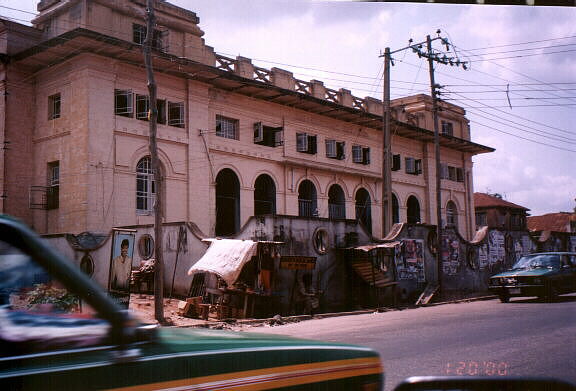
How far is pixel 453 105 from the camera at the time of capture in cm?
4572

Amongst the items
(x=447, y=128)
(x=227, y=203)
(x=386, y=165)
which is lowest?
(x=227, y=203)

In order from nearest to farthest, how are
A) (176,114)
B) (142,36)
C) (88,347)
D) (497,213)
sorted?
(88,347) < (142,36) < (176,114) < (497,213)

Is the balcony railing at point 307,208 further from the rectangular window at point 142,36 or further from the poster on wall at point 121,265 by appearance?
the poster on wall at point 121,265

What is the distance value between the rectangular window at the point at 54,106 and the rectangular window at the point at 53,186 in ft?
6.96

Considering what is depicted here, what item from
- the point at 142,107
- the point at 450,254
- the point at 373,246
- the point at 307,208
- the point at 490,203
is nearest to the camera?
the point at 373,246

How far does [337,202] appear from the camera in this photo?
34500 millimetres

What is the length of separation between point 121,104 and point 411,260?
46.0 feet

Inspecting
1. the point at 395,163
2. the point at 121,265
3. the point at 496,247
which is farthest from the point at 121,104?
the point at 496,247

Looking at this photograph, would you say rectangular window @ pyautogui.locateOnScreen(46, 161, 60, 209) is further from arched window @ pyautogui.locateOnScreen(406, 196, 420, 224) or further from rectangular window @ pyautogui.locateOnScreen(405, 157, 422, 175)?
arched window @ pyautogui.locateOnScreen(406, 196, 420, 224)

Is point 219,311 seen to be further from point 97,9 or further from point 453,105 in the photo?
point 453,105

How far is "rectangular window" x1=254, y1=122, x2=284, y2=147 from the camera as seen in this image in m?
29.4

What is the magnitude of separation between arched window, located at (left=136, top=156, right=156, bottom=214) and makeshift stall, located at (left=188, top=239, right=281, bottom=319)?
687 cm

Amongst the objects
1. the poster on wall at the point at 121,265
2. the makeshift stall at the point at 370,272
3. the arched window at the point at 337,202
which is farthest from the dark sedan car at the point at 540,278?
the arched window at the point at 337,202

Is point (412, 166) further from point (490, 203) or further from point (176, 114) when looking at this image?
point (176, 114)
